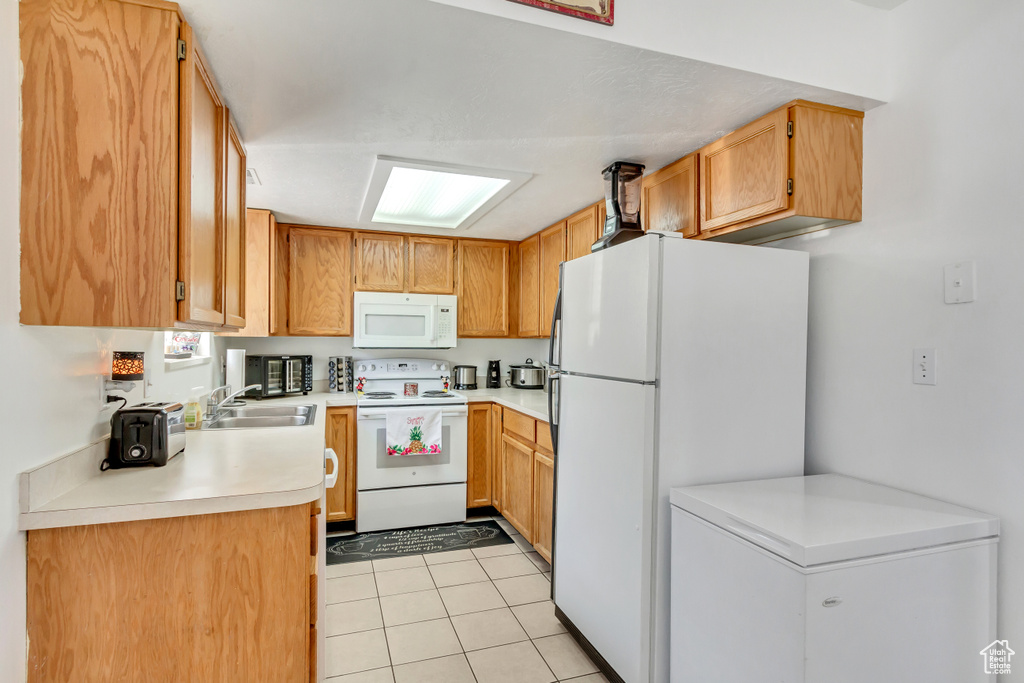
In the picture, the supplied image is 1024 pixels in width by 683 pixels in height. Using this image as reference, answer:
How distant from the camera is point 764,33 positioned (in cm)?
166

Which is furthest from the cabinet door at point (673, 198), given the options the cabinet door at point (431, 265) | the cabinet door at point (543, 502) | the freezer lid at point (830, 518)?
the cabinet door at point (431, 265)

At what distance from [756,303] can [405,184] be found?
1.93 meters

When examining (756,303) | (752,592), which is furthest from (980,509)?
(756,303)

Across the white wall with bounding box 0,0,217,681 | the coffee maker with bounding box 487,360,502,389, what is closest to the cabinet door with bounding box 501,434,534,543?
the coffee maker with bounding box 487,360,502,389

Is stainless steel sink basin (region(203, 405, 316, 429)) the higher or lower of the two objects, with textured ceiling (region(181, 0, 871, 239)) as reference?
lower

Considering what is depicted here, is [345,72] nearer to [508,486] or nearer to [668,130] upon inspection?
[668,130]

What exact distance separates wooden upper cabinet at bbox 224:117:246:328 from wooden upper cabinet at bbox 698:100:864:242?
1.85 meters

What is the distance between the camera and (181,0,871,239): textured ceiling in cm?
142

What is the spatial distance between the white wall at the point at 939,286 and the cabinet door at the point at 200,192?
2.14 m

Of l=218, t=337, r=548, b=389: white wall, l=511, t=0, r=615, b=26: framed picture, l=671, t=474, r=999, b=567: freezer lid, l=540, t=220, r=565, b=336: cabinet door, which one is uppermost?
l=511, t=0, r=615, b=26: framed picture

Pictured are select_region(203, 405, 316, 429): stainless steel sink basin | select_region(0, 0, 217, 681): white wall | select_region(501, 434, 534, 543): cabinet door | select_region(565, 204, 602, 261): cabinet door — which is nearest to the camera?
select_region(0, 0, 217, 681): white wall

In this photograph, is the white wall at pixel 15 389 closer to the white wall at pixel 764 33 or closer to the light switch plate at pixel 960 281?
the white wall at pixel 764 33

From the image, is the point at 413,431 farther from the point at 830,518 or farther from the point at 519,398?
the point at 830,518

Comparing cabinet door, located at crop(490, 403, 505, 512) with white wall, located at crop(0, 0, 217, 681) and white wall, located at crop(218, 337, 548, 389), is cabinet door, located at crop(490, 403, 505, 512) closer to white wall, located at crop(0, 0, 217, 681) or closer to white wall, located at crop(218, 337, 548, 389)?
white wall, located at crop(218, 337, 548, 389)
